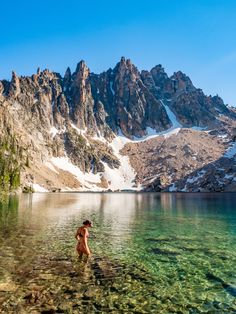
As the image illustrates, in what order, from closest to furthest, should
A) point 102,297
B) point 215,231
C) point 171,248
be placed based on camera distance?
point 102,297 → point 171,248 → point 215,231

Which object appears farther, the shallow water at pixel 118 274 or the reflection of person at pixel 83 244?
the reflection of person at pixel 83 244

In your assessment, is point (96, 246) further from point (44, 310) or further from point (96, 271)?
point (44, 310)

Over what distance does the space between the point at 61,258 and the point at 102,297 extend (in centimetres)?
1026

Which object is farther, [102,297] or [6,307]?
[102,297]

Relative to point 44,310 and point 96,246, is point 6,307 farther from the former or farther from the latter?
point 96,246

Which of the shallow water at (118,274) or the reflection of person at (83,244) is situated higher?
the reflection of person at (83,244)

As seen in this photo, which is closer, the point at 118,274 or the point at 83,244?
the point at 118,274

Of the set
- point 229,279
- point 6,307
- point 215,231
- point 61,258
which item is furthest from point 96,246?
point 215,231

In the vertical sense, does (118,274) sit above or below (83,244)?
below

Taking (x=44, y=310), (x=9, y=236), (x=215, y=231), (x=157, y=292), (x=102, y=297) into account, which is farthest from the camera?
(x=215, y=231)

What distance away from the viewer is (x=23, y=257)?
92.3ft

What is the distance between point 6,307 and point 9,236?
23.5 metres

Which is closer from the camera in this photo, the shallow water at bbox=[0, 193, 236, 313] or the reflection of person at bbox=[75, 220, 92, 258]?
the shallow water at bbox=[0, 193, 236, 313]

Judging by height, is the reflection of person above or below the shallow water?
above
